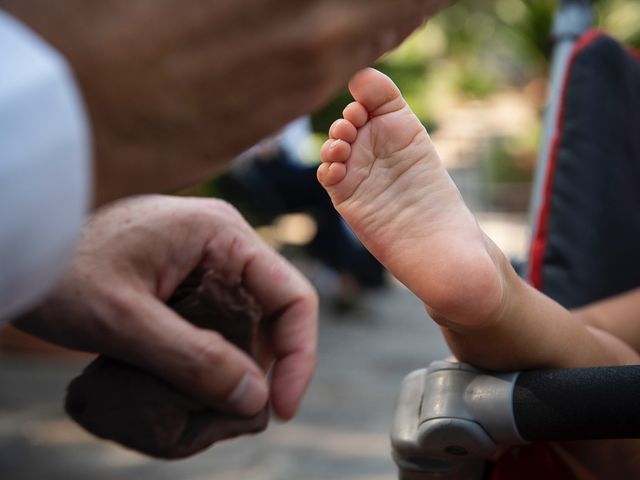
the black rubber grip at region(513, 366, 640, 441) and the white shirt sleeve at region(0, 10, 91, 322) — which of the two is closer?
the white shirt sleeve at region(0, 10, 91, 322)

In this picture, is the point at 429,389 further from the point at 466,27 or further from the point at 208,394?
the point at 466,27

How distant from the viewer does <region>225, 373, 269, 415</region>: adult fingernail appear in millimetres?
937

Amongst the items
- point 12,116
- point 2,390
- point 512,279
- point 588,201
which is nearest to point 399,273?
point 512,279

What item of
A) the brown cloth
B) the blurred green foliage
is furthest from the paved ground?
the blurred green foliage

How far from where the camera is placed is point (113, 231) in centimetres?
95

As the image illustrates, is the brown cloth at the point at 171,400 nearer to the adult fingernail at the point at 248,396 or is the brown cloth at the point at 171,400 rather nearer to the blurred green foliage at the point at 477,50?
the adult fingernail at the point at 248,396

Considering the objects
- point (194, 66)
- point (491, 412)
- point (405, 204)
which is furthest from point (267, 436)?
point (194, 66)

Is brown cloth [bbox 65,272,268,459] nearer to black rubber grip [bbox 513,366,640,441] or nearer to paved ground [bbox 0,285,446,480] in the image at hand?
black rubber grip [bbox 513,366,640,441]

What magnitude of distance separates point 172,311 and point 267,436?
2.02 metres

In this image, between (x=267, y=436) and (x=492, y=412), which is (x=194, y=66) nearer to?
(x=492, y=412)

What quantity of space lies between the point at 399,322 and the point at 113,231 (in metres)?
3.53

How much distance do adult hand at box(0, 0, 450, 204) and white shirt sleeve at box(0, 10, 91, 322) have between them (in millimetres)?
27

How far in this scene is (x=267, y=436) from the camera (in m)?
2.89

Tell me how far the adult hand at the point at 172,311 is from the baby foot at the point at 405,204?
0.11 m
